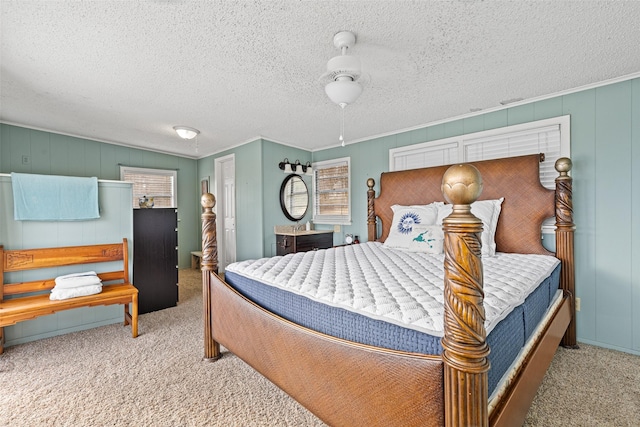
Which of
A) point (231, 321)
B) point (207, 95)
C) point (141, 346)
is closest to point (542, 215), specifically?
point (231, 321)

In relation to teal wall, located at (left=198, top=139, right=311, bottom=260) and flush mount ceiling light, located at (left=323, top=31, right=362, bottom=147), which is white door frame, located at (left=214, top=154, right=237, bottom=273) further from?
flush mount ceiling light, located at (left=323, top=31, right=362, bottom=147)

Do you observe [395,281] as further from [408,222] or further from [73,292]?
[73,292]

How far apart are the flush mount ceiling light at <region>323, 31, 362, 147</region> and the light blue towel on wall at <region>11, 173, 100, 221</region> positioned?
8.61ft

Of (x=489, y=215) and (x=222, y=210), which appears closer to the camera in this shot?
(x=489, y=215)

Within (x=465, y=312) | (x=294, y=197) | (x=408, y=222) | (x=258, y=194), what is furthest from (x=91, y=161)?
(x=465, y=312)

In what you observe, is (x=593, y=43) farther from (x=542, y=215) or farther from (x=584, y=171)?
(x=542, y=215)

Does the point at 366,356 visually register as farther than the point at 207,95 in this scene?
No

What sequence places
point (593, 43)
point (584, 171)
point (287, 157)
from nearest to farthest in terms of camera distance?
point (593, 43)
point (584, 171)
point (287, 157)

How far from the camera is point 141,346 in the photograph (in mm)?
2387

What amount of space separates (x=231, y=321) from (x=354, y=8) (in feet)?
6.70

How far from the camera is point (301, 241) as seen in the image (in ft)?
13.3

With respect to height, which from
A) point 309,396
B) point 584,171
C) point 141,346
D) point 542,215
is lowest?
point 141,346

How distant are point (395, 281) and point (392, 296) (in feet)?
0.96

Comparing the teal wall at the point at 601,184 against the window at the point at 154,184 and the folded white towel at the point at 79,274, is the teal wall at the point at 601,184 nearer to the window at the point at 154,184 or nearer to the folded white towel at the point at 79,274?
the window at the point at 154,184
